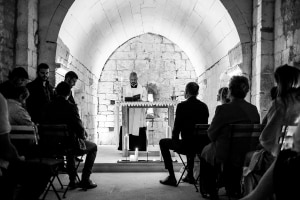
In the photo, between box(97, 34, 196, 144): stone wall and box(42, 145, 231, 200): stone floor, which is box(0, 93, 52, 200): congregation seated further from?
box(97, 34, 196, 144): stone wall

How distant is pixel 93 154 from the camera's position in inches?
187

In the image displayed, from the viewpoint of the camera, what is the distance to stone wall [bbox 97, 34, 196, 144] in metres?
12.0

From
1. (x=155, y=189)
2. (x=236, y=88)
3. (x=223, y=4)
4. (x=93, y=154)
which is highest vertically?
(x=223, y=4)

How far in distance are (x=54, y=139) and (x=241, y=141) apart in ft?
6.30

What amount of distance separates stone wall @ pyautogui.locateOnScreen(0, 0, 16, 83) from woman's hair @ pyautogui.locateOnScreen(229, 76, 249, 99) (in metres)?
3.25

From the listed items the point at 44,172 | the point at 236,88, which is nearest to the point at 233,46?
the point at 236,88

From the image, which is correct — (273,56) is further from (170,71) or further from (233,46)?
(170,71)

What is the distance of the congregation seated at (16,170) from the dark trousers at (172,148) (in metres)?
2.15

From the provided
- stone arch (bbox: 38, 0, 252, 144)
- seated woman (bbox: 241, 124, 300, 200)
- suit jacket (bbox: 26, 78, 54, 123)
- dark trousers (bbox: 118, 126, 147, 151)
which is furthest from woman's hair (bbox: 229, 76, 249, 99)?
dark trousers (bbox: 118, 126, 147, 151)

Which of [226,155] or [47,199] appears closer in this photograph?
[226,155]

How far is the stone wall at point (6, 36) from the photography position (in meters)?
5.54

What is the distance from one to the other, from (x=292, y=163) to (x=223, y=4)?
4.81 meters

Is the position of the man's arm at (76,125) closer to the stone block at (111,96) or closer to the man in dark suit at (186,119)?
the man in dark suit at (186,119)

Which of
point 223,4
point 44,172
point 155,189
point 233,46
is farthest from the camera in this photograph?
point 233,46
